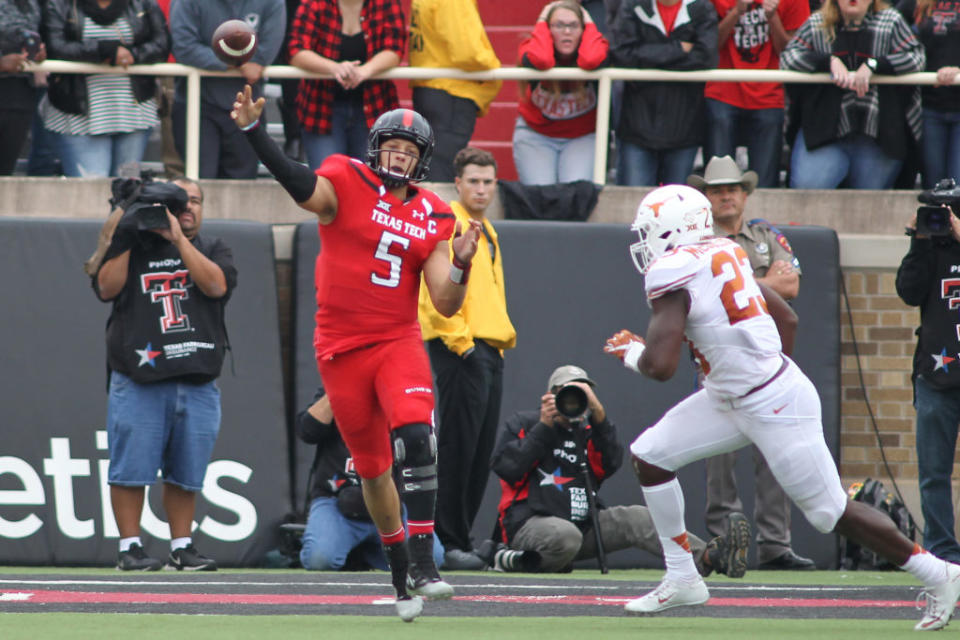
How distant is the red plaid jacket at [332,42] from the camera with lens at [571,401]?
2580 mm

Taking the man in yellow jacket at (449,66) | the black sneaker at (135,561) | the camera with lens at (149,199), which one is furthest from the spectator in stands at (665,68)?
the black sneaker at (135,561)

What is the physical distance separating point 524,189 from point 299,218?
1516mm

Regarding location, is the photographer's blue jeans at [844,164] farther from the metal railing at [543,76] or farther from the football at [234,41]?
the football at [234,41]

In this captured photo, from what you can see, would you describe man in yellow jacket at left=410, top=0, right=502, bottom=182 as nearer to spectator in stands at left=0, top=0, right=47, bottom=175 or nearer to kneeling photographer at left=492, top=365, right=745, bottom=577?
kneeling photographer at left=492, top=365, right=745, bottom=577

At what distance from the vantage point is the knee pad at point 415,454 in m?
5.66

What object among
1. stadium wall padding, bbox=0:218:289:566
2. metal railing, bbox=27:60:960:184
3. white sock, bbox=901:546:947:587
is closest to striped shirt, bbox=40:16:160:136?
metal railing, bbox=27:60:960:184

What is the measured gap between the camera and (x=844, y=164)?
982cm

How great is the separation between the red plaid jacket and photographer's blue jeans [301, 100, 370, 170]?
5 centimetres

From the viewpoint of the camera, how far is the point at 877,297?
9.59m

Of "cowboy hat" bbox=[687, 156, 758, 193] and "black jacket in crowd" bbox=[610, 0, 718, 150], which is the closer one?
"cowboy hat" bbox=[687, 156, 758, 193]

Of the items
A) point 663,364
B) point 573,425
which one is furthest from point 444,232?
point 573,425

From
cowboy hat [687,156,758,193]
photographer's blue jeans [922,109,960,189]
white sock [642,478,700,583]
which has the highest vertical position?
photographer's blue jeans [922,109,960,189]

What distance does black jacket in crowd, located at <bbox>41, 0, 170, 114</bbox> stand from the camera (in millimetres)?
9391

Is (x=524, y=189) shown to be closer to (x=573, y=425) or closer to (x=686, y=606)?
(x=573, y=425)
